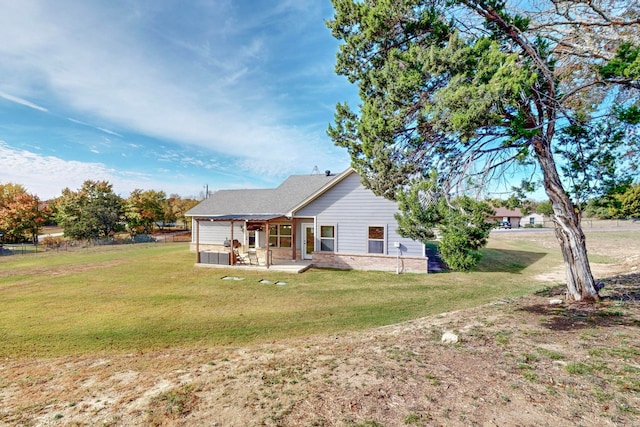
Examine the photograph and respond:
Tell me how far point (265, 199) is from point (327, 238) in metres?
6.90

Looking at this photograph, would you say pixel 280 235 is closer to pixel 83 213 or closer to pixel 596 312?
pixel 596 312

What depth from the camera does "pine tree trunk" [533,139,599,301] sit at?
6742 millimetres

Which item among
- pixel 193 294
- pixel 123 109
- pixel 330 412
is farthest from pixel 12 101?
pixel 330 412

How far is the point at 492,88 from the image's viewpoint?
4.97 metres

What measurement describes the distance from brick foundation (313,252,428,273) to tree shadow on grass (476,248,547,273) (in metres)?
3.45

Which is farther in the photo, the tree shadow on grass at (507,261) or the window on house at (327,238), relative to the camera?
the window on house at (327,238)

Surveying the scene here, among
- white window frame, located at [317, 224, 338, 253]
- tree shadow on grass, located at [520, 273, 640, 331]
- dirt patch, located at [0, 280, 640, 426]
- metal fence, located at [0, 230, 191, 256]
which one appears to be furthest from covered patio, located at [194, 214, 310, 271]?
metal fence, located at [0, 230, 191, 256]

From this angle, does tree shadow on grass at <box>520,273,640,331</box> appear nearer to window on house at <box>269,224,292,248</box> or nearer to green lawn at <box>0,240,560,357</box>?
green lawn at <box>0,240,560,357</box>

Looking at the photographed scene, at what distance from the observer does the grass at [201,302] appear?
6.20m

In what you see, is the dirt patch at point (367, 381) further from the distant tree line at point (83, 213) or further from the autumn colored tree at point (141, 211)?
the autumn colored tree at point (141, 211)

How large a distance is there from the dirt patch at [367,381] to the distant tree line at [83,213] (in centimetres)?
2803

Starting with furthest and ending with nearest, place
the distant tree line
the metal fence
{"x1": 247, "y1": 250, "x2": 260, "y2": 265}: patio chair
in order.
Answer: the distant tree line < the metal fence < {"x1": 247, "y1": 250, "x2": 260, "y2": 265}: patio chair

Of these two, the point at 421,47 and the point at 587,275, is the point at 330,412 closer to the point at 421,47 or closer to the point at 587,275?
the point at 421,47

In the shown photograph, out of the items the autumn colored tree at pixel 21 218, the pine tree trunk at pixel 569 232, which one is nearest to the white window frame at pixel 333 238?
the pine tree trunk at pixel 569 232
